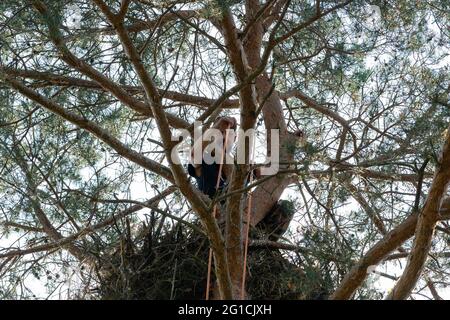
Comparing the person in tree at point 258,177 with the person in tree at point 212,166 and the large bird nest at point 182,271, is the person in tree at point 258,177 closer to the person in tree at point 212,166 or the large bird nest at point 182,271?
the person in tree at point 212,166

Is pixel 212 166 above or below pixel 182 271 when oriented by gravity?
above

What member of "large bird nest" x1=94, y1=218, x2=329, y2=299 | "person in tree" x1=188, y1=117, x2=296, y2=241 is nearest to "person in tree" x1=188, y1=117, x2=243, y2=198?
"person in tree" x1=188, y1=117, x2=296, y2=241

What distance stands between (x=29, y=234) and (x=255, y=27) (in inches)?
86.9

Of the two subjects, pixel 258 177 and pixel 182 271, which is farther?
pixel 258 177

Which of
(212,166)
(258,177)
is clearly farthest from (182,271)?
(212,166)

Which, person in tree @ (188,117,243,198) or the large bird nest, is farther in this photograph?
person in tree @ (188,117,243,198)

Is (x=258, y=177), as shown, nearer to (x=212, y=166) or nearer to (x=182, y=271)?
(x=212, y=166)

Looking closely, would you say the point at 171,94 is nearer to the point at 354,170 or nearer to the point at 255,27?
the point at 255,27

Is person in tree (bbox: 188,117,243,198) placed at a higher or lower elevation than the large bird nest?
higher

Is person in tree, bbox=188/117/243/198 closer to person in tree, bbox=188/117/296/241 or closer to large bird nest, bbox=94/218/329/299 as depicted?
person in tree, bbox=188/117/296/241

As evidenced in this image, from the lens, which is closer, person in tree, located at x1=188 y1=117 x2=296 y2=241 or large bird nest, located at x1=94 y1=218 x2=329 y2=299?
large bird nest, located at x1=94 y1=218 x2=329 y2=299

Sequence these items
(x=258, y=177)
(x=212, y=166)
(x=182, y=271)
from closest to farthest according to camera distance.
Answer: (x=182, y=271) < (x=258, y=177) < (x=212, y=166)

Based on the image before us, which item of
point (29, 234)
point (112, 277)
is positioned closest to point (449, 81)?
point (112, 277)

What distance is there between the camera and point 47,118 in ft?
21.6
